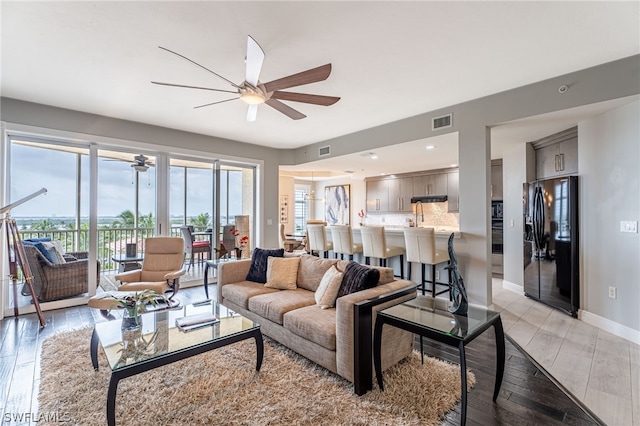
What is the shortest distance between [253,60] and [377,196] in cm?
686

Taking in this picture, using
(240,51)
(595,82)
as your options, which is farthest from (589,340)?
(240,51)

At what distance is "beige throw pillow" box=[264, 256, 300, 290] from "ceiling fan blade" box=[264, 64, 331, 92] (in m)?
1.89

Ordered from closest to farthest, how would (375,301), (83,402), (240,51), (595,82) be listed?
(83,402) → (375,301) → (240,51) → (595,82)

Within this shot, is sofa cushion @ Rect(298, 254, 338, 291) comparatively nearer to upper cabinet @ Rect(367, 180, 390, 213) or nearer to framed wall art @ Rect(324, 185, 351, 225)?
upper cabinet @ Rect(367, 180, 390, 213)

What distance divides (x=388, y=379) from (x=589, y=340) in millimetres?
2380

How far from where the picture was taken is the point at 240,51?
2.61 metres

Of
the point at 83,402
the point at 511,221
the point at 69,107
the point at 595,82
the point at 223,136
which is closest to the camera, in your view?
the point at 83,402

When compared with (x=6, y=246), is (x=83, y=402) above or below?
below

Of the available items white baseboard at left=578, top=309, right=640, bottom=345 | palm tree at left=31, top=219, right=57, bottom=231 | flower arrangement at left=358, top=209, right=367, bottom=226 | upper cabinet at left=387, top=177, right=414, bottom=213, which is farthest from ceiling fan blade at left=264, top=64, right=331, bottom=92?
flower arrangement at left=358, top=209, right=367, bottom=226

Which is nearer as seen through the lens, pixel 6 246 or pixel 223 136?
pixel 6 246

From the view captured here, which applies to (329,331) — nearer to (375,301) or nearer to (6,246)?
(375,301)

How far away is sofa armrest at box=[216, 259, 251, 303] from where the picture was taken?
3.61m

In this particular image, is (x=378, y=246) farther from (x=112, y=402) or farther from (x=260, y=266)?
(x=112, y=402)

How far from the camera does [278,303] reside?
2797 millimetres
